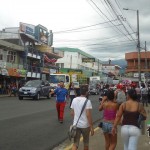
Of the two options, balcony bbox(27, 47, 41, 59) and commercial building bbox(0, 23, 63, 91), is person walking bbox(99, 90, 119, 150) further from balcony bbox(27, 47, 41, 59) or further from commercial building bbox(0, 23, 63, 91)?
balcony bbox(27, 47, 41, 59)

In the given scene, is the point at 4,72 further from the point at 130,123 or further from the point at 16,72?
the point at 130,123

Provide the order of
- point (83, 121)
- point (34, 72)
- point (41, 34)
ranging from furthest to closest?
point (41, 34)
point (34, 72)
point (83, 121)

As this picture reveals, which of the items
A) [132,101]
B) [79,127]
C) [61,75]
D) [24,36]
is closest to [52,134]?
[79,127]

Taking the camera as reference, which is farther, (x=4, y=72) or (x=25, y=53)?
(x=25, y=53)

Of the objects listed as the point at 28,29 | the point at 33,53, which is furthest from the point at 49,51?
the point at 28,29

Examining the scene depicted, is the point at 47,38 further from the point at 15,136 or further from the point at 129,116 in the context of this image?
the point at 129,116

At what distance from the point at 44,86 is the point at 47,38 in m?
31.2

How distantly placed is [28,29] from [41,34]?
201 inches

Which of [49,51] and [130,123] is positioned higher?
[49,51]

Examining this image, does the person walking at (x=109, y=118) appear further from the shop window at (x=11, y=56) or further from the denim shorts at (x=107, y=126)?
the shop window at (x=11, y=56)

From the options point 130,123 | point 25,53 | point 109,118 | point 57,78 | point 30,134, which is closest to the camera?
point 130,123

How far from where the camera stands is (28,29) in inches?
2258

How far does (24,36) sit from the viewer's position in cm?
5475

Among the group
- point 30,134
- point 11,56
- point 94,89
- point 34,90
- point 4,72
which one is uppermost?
point 11,56
